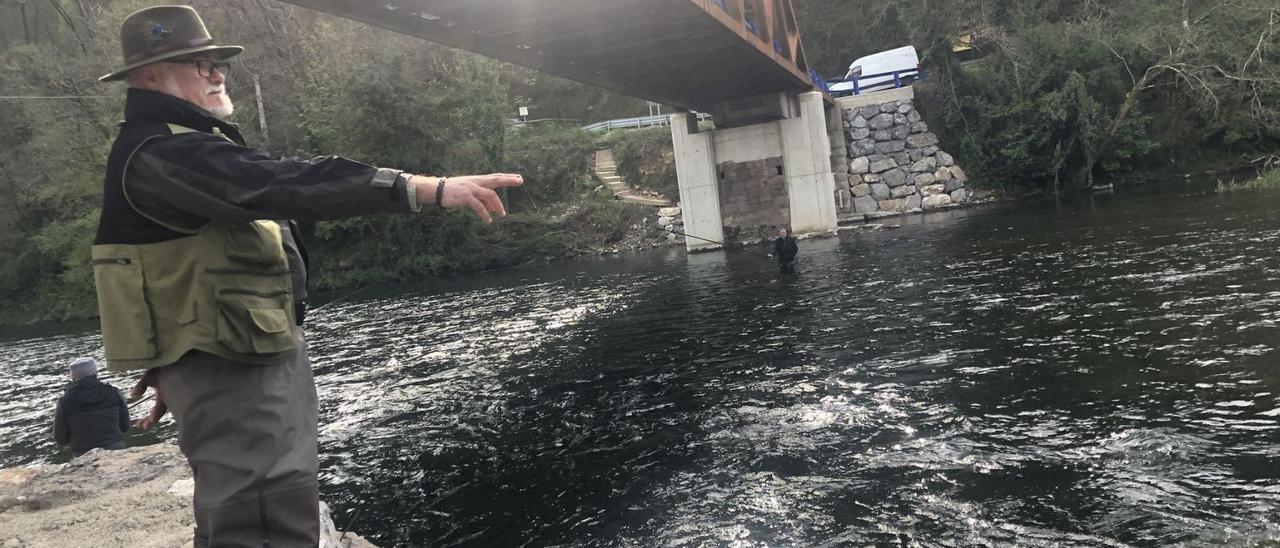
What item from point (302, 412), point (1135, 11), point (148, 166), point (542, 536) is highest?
point (1135, 11)

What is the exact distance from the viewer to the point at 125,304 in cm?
250

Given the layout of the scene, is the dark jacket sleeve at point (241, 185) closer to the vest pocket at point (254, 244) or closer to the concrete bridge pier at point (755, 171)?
the vest pocket at point (254, 244)

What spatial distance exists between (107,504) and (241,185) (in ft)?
16.7

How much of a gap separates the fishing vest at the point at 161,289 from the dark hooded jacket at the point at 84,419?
732cm

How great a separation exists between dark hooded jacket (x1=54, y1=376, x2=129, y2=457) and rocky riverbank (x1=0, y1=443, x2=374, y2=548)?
0.75 metres

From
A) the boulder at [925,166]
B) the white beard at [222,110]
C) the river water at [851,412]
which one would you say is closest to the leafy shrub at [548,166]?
the boulder at [925,166]

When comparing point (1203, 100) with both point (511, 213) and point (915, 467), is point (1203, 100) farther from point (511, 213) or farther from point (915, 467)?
point (915, 467)

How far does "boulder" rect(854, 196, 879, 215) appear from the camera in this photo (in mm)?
36875

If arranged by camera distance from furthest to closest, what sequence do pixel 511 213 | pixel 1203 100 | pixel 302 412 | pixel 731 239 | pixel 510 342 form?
pixel 511 213
pixel 731 239
pixel 1203 100
pixel 510 342
pixel 302 412

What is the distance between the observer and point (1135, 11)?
35.3 m

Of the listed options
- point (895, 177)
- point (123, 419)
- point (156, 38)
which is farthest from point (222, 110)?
point (895, 177)

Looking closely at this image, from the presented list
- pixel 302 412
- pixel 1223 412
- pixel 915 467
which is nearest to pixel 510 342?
pixel 915 467

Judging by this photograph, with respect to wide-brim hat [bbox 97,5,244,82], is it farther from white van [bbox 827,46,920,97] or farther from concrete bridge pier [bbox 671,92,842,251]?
white van [bbox 827,46,920,97]

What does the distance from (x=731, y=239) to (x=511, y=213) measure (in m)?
13.1
